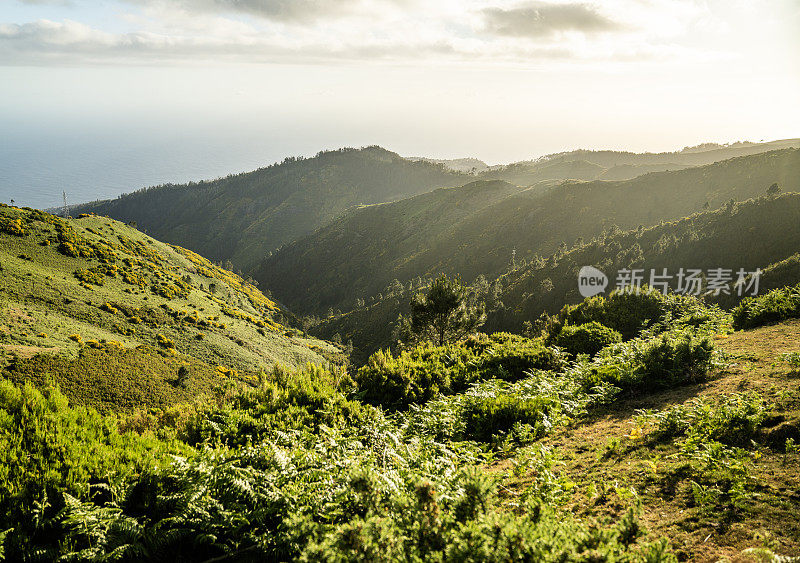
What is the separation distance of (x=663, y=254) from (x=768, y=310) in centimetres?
5619

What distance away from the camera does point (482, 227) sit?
125m

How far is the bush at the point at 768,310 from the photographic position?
1355 cm

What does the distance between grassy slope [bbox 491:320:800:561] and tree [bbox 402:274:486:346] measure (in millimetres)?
19088

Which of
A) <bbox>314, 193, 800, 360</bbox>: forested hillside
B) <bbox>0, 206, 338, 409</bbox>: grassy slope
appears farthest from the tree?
<bbox>314, 193, 800, 360</bbox>: forested hillside

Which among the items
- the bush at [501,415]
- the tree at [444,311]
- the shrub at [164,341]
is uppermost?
the bush at [501,415]

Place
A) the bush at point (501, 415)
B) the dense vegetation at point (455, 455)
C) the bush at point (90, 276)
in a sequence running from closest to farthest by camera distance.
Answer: the dense vegetation at point (455, 455) → the bush at point (501, 415) → the bush at point (90, 276)

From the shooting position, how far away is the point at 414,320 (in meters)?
30.4

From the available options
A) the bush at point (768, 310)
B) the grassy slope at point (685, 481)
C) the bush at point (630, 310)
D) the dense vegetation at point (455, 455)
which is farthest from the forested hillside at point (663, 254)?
the grassy slope at point (685, 481)

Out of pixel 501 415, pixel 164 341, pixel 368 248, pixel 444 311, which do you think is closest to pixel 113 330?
pixel 164 341

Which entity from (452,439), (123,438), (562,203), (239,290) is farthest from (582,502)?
(562,203)

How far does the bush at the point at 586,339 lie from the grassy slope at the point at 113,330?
13.5 meters

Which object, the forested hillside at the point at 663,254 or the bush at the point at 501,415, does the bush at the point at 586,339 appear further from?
the forested hillside at the point at 663,254

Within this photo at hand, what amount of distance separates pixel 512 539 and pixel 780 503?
146 inches

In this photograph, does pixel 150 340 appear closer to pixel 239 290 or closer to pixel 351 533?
pixel 351 533
